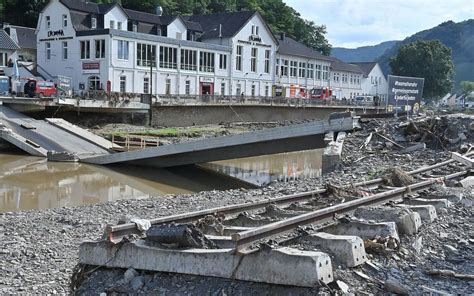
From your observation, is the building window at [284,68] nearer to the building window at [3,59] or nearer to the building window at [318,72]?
the building window at [318,72]

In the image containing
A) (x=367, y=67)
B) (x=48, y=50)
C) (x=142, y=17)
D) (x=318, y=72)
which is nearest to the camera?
(x=48, y=50)

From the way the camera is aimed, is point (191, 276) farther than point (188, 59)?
No

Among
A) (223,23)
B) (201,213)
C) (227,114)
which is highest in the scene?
(223,23)

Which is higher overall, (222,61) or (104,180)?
(222,61)

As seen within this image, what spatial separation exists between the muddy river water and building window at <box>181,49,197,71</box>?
95.3 ft

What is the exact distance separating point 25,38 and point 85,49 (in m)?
16.2

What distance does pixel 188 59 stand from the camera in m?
63.5

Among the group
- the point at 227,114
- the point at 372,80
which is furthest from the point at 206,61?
the point at 372,80

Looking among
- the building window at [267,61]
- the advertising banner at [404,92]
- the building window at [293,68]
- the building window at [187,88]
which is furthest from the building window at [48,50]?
the advertising banner at [404,92]

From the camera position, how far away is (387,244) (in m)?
7.55

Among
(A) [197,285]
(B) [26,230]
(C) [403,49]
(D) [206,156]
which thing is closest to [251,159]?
(D) [206,156]

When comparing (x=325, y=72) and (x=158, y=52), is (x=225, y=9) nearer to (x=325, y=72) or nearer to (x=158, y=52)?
(x=325, y=72)

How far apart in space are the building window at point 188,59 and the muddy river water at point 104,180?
2906cm

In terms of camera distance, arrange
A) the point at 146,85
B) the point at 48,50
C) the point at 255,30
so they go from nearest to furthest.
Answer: the point at 146,85
the point at 48,50
the point at 255,30
